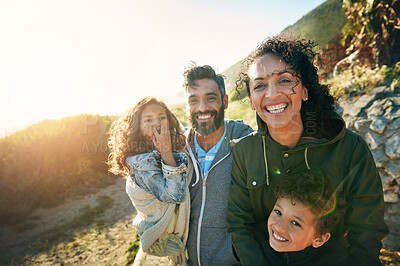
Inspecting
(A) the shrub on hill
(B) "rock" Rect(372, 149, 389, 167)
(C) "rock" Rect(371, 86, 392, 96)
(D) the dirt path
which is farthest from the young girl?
(A) the shrub on hill

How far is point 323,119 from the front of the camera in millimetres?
1794

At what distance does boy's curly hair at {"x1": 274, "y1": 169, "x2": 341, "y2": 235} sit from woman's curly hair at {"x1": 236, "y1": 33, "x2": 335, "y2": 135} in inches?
15.4

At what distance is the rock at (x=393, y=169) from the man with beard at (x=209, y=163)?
2491 mm

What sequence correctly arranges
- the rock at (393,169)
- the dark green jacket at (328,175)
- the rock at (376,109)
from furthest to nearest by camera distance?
the rock at (376,109) → the rock at (393,169) → the dark green jacket at (328,175)

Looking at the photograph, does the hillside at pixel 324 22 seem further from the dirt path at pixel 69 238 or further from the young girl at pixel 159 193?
the dirt path at pixel 69 238

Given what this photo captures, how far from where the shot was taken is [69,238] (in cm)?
443

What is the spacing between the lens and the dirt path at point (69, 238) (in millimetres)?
3871

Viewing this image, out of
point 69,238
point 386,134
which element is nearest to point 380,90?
point 386,134

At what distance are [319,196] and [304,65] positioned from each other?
3.44 feet

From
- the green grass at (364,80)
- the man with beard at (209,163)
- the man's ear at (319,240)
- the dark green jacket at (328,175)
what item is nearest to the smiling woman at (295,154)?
the dark green jacket at (328,175)

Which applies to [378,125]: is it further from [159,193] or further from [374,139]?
[159,193]

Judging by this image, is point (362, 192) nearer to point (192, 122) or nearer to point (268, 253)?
point (268, 253)

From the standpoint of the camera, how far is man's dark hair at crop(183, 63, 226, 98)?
283cm

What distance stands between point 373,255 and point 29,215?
671cm
